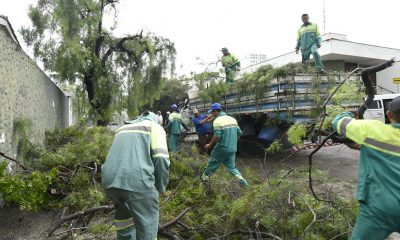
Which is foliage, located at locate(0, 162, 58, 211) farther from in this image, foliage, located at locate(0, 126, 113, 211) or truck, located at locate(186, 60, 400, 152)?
truck, located at locate(186, 60, 400, 152)

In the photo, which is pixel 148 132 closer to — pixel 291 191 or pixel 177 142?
pixel 291 191

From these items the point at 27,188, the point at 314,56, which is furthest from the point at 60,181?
the point at 314,56

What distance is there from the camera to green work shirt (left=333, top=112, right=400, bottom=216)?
7.60 ft

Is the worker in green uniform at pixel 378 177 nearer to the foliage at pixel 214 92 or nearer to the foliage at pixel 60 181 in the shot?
the foliage at pixel 60 181

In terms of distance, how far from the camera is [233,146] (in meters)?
6.41

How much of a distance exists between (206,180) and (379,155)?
3571mm

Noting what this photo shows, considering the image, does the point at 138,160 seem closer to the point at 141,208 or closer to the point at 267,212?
the point at 141,208

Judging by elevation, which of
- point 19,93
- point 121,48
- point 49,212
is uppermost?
point 121,48

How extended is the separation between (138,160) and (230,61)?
6958 mm

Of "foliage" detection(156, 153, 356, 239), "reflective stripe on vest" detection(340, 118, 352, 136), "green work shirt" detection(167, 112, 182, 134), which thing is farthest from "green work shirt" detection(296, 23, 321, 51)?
"reflective stripe on vest" detection(340, 118, 352, 136)

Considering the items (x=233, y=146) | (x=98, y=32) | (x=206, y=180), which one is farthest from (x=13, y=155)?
(x=98, y=32)

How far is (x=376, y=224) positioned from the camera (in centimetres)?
238

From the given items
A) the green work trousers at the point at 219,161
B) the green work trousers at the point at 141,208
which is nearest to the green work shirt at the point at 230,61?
the green work trousers at the point at 219,161

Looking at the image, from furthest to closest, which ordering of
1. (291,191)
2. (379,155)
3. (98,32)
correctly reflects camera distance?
(98,32) < (291,191) < (379,155)
